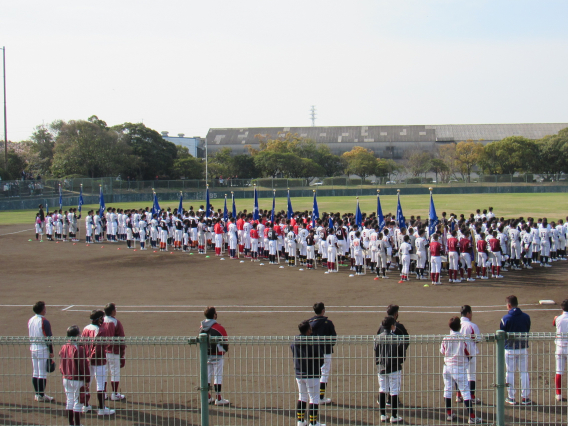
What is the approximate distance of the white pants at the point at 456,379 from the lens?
684 centimetres

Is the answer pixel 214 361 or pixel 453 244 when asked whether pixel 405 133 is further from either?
pixel 214 361

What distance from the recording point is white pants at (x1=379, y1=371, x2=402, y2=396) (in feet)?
22.0

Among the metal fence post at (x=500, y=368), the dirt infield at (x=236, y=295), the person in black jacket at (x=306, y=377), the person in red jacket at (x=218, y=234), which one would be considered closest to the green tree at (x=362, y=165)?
the person in red jacket at (x=218, y=234)

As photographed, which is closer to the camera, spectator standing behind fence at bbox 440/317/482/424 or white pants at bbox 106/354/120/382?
spectator standing behind fence at bbox 440/317/482/424

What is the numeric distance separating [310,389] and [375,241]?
1248 centimetres

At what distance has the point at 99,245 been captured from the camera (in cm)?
2833

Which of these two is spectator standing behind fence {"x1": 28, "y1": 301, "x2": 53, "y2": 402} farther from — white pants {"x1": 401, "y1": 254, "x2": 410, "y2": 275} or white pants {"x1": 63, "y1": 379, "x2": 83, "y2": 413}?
white pants {"x1": 401, "y1": 254, "x2": 410, "y2": 275}

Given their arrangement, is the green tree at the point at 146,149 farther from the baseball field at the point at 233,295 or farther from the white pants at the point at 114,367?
the white pants at the point at 114,367

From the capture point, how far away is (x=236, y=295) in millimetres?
15812

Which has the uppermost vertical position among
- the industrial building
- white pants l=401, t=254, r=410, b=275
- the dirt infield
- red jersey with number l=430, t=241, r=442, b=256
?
the industrial building

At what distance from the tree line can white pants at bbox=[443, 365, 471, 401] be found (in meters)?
58.0

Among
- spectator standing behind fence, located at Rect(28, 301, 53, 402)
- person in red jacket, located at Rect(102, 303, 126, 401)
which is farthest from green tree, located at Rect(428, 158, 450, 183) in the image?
spectator standing behind fence, located at Rect(28, 301, 53, 402)

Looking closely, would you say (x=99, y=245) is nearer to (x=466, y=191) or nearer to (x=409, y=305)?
(x=409, y=305)

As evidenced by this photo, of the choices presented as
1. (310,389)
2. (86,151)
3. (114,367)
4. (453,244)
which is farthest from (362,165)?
(310,389)
